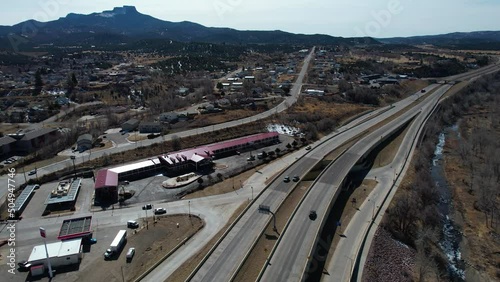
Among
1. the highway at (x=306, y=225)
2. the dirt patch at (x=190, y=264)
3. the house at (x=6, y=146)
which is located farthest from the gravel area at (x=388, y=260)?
the house at (x=6, y=146)

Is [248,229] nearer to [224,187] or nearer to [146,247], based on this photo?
[146,247]

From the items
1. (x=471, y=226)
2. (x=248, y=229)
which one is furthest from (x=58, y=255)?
(x=471, y=226)

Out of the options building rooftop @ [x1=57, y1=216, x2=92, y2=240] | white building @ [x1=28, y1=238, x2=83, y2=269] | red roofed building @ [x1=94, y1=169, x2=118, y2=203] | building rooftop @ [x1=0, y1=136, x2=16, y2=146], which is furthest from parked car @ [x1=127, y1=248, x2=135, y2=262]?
building rooftop @ [x1=0, y1=136, x2=16, y2=146]

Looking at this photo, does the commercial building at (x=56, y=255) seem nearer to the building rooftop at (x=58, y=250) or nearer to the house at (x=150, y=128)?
the building rooftop at (x=58, y=250)

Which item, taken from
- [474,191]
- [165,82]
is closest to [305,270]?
[474,191]

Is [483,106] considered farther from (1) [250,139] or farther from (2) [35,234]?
(2) [35,234]
